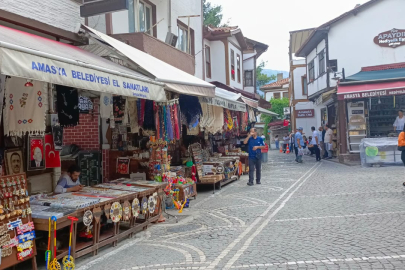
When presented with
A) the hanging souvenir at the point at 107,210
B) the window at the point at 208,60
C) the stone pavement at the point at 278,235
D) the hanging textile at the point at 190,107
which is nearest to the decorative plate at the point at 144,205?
the stone pavement at the point at 278,235

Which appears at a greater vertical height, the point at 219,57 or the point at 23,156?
the point at 219,57

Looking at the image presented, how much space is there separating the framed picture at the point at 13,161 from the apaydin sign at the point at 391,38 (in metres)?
18.0

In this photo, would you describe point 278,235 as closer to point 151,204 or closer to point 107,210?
point 151,204

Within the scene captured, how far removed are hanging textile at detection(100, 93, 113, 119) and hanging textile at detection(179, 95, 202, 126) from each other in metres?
2.26

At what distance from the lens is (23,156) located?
7.30 meters

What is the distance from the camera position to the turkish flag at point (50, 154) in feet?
25.7

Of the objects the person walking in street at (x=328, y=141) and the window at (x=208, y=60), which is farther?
the window at (x=208, y=60)

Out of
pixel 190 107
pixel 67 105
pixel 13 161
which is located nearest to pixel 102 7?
pixel 67 105

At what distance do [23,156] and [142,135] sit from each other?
320 centimetres

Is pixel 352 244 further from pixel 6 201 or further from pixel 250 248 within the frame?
pixel 6 201

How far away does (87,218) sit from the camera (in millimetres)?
5664

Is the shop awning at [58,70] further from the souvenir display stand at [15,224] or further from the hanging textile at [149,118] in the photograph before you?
the hanging textile at [149,118]

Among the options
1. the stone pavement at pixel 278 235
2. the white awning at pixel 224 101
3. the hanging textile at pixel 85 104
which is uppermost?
the white awning at pixel 224 101

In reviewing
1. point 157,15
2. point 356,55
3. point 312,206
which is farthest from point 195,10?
point 312,206
